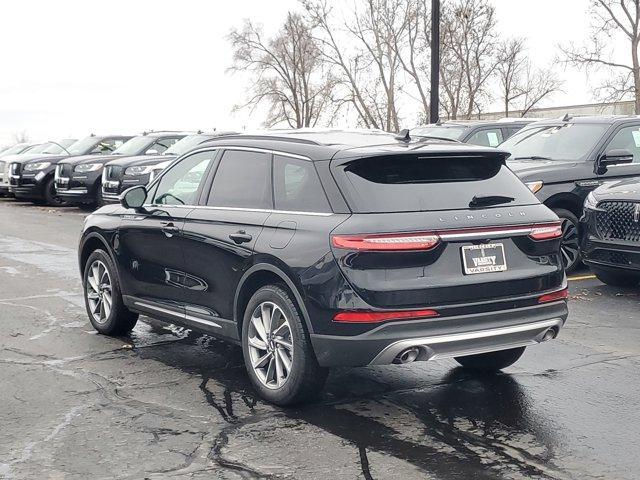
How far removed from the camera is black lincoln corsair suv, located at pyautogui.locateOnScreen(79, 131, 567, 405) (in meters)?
5.00

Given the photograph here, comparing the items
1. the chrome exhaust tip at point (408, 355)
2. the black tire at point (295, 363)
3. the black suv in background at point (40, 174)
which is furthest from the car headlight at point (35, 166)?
the chrome exhaust tip at point (408, 355)

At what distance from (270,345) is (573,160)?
6.84 meters

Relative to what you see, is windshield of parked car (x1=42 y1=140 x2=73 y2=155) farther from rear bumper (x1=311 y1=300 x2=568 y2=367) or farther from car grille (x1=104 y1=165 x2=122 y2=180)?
rear bumper (x1=311 y1=300 x2=568 y2=367)

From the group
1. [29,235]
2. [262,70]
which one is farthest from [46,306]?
[262,70]

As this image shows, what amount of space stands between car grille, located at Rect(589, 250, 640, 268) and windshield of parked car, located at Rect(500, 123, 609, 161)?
6.68ft

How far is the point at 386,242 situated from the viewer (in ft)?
16.3

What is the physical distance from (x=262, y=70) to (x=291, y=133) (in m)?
57.6

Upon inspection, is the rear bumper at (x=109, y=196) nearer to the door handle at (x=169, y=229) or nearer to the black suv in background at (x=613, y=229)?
the black suv in background at (x=613, y=229)

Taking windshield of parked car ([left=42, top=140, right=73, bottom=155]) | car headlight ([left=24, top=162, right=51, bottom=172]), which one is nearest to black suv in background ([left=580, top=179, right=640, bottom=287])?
car headlight ([left=24, top=162, right=51, bottom=172])

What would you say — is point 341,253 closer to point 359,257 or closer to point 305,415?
point 359,257

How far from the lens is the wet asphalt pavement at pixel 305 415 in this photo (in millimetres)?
4508

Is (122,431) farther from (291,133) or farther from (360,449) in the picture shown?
(291,133)

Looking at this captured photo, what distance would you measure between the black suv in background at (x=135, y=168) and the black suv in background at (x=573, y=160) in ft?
→ 27.1

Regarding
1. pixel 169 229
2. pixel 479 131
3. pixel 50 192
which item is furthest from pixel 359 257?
pixel 50 192
